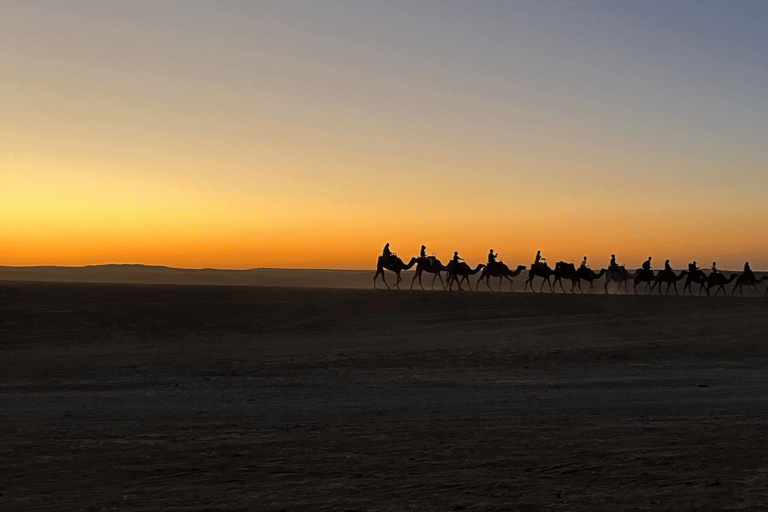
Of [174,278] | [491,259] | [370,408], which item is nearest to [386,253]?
[491,259]

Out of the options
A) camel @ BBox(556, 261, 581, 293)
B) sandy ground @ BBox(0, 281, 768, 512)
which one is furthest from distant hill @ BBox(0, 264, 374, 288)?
sandy ground @ BBox(0, 281, 768, 512)

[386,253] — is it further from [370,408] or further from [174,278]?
[174,278]

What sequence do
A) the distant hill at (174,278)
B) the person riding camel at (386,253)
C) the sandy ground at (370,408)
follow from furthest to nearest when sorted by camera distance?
the distant hill at (174,278), the person riding camel at (386,253), the sandy ground at (370,408)

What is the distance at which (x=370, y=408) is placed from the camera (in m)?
14.2

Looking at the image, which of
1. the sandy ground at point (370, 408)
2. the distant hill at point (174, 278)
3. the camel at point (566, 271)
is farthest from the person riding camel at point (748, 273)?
the distant hill at point (174, 278)

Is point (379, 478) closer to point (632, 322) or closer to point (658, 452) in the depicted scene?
point (658, 452)

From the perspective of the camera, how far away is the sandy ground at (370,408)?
8.22 meters

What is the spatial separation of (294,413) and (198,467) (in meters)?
4.48

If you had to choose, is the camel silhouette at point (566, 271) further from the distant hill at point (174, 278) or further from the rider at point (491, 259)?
the distant hill at point (174, 278)

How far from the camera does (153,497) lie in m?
7.96

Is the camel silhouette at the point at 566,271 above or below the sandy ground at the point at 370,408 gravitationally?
above

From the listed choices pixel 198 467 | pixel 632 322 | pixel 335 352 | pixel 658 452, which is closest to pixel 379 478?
pixel 198 467

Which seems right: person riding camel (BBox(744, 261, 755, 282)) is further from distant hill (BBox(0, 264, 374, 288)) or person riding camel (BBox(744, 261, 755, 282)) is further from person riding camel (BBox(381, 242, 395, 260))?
distant hill (BBox(0, 264, 374, 288))

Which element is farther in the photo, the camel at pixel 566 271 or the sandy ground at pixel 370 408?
the camel at pixel 566 271
